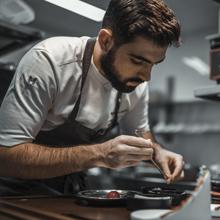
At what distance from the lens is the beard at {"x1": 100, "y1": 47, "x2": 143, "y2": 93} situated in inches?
48.5

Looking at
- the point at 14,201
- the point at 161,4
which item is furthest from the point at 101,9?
the point at 14,201

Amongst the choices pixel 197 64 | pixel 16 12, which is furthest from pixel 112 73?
pixel 197 64

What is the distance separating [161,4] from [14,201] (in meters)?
0.71

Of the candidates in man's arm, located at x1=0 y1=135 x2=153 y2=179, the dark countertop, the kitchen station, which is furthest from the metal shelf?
the dark countertop

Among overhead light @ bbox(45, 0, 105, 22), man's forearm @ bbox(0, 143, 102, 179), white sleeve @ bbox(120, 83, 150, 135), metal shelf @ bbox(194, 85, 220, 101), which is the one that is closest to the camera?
man's forearm @ bbox(0, 143, 102, 179)

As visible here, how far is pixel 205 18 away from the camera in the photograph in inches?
73.4

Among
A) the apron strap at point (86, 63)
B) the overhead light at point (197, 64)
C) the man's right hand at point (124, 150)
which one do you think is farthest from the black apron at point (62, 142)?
the overhead light at point (197, 64)

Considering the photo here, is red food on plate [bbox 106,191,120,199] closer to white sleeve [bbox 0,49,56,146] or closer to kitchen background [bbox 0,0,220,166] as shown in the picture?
white sleeve [bbox 0,49,56,146]

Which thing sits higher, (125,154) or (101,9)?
(101,9)

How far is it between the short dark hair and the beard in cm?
8

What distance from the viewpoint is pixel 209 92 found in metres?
1.77

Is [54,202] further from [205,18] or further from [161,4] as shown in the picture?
[205,18]

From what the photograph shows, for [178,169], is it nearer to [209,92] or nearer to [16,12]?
[209,92]

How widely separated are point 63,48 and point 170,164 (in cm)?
51
